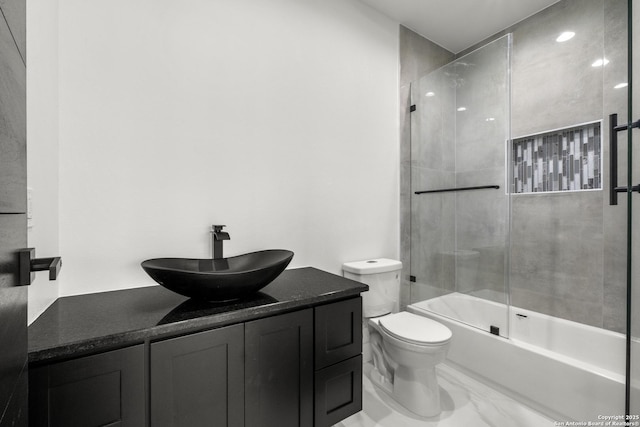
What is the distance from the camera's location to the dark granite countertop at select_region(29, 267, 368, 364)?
33.9 inches

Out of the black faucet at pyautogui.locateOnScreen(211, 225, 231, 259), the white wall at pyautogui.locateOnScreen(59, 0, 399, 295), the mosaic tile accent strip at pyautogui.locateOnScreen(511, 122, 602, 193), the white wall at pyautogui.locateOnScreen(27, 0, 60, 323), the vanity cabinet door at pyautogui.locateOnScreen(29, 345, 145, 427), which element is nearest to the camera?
Result: the vanity cabinet door at pyautogui.locateOnScreen(29, 345, 145, 427)

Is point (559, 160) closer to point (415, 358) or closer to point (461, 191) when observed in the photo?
point (461, 191)

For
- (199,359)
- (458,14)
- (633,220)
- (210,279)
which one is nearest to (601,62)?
(458,14)

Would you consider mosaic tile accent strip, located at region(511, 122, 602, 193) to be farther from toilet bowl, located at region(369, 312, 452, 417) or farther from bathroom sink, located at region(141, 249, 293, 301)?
bathroom sink, located at region(141, 249, 293, 301)

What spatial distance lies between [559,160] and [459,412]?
1905 mm

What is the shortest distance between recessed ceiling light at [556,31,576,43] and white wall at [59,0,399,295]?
3.91 ft

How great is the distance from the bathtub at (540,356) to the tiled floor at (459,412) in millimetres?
97

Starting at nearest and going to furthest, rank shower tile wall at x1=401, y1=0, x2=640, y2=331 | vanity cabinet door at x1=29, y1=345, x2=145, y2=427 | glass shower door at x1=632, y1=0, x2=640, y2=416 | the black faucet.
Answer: vanity cabinet door at x1=29, y1=345, x2=145, y2=427 → glass shower door at x1=632, y1=0, x2=640, y2=416 → the black faucet → shower tile wall at x1=401, y1=0, x2=640, y2=331

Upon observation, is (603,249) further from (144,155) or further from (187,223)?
(144,155)

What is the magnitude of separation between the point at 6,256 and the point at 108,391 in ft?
2.15

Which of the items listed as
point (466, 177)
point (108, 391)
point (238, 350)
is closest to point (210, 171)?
point (238, 350)

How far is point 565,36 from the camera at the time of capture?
2082 millimetres

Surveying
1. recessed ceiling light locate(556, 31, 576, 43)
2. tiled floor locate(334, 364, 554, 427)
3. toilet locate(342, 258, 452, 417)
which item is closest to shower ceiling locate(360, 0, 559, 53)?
recessed ceiling light locate(556, 31, 576, 43)

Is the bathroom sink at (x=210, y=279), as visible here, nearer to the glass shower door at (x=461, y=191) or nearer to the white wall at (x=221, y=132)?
the white wall at (x=221, y=132)
